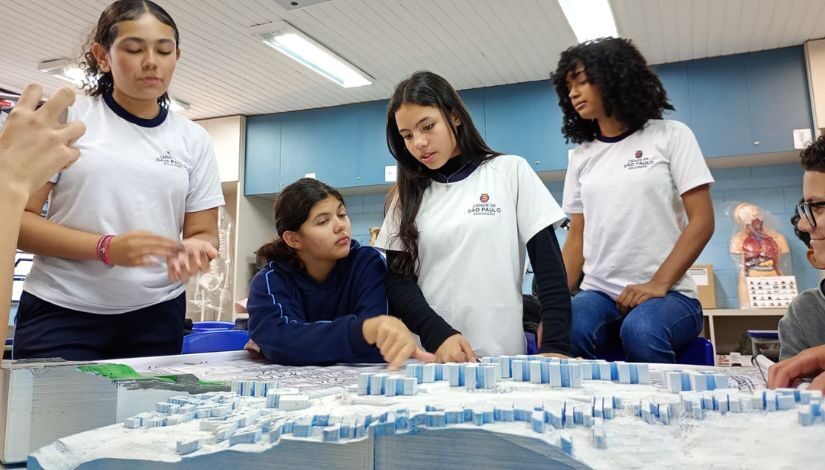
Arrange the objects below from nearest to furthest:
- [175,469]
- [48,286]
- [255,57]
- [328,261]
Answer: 1. [175,469]
2. [48,286]
3. [328,261]
4. [255,57]

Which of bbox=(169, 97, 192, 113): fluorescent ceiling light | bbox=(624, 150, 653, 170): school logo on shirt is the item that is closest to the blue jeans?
bbox=(624, 150, 653, 170): school logo on shirt

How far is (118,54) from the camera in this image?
1.00m

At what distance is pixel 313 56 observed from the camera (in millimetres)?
3465

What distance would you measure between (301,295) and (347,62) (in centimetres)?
263

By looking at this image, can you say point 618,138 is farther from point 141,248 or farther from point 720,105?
point 720,105

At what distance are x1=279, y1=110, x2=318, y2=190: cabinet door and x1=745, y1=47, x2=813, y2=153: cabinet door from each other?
2.79m

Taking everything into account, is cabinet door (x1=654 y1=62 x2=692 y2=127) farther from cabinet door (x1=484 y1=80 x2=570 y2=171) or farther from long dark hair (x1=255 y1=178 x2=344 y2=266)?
long dark hair (x1=255 y1=178 x2=344 y2=266)

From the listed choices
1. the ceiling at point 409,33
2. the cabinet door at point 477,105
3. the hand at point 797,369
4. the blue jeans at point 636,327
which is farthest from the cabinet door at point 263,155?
the hand at point 797,369

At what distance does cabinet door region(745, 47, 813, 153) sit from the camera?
10.2 feet

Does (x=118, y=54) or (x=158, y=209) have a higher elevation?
(x=118, y=54)

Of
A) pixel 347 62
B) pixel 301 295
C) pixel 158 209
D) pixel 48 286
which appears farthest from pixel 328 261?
pixel 347 62

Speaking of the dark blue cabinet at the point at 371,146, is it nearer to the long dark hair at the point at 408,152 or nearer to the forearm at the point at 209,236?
the long dark hair at the point at 408,152

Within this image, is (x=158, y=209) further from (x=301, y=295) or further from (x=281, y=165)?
(x=281, y=165)

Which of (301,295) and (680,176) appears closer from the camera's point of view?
(301,295)
